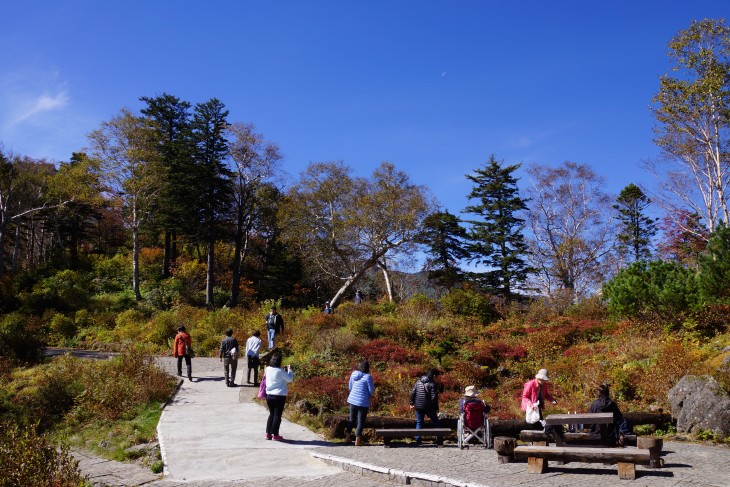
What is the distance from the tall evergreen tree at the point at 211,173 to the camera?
36.2 metres

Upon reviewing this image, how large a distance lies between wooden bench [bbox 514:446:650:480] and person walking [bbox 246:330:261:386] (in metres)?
8.76

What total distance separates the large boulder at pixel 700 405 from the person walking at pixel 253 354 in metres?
10.1

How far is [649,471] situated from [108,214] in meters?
47.0

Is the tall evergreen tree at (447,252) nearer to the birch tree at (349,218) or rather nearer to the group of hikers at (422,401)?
the birch tree at (349,218)

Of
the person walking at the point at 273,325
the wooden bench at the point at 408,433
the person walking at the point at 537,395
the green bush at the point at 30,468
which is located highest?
the person walking at the point at 273,325

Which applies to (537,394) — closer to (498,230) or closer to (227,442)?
(227,442)

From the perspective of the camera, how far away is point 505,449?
823 cm

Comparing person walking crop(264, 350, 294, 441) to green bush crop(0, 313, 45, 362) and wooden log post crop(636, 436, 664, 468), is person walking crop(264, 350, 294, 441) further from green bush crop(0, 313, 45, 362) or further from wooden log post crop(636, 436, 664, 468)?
green bush crop(0, 313, 45, 362)

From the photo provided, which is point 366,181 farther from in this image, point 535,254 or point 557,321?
point 557,321

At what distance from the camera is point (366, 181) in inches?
1320

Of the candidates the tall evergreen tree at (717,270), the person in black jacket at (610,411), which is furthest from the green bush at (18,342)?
the tall evergreen tree at (717,270)

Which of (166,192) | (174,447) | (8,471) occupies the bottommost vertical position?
(174,447)

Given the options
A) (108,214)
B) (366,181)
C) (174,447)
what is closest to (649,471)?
(174,447)

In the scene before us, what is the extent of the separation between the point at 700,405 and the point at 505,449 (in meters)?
5.19
